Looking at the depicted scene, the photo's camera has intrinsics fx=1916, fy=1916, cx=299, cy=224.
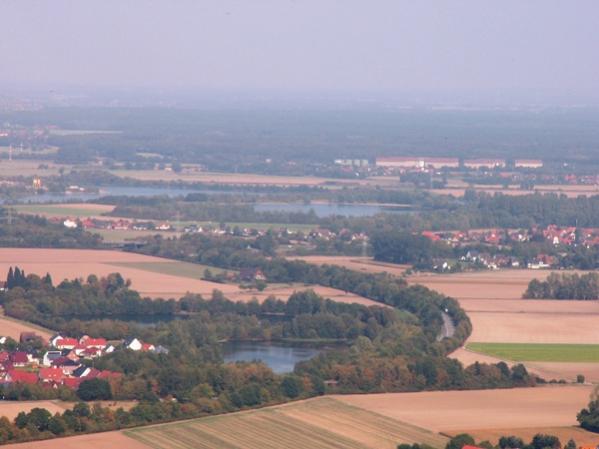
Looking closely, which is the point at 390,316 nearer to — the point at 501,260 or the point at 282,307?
the point at 282,307

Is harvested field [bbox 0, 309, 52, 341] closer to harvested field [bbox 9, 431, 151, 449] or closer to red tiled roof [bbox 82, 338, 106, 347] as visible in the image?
red tiled roof [bbox 82, 338, 106, 347]

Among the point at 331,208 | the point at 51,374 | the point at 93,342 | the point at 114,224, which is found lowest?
the point at 331,208

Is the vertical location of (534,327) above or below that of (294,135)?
above

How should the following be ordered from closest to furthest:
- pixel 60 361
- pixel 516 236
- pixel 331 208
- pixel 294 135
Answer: pixel 60 361
pixel 516 236
pixel 331 208
pixel 294 135

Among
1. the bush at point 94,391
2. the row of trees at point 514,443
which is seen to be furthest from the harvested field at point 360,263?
the row of trees at point 514,443

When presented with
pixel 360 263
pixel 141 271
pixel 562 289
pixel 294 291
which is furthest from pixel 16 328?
pixel 360 263

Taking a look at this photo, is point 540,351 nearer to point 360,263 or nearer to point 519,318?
point 519,318

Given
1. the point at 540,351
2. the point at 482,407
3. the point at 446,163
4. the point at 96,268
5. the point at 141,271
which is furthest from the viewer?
the point at 446,163

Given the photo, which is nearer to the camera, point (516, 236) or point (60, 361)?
point (60, 361)

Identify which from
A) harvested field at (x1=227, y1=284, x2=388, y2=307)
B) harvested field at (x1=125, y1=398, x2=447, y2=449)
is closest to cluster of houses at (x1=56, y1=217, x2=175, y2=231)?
harvested field at (x1=227, y1=284, x2=388, y2=307)
